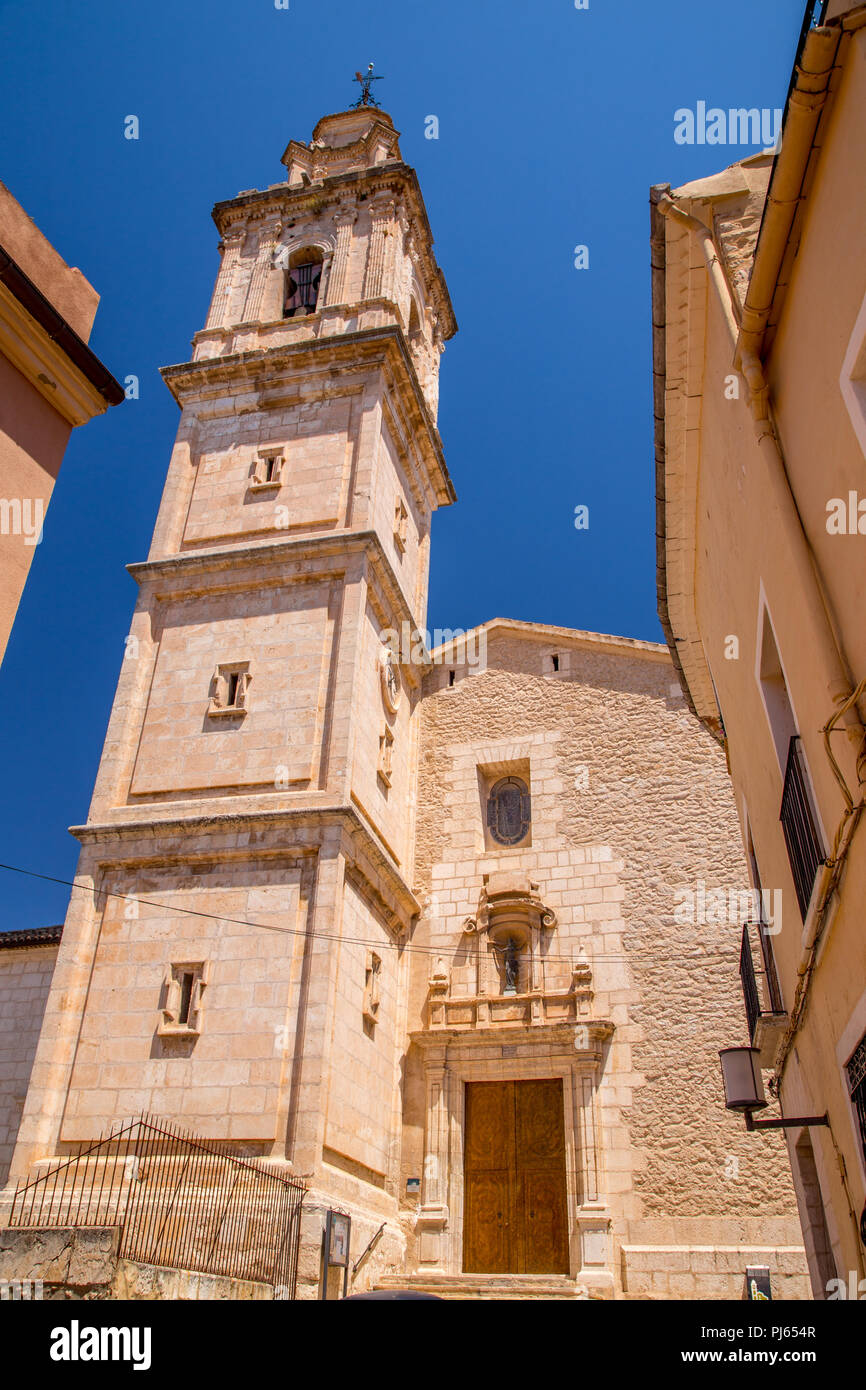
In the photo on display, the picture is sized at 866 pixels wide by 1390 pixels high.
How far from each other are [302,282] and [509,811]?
11.7m

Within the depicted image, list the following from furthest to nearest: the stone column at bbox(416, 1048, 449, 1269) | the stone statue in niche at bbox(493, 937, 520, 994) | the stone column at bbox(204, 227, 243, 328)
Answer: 1. the stone column at bbox(204, 227, 243, 328)
2. the stone statue in niche at bbox(493, 937, 520, 994)
3. the stone column at bbox(416, 1048, 449, 1269)

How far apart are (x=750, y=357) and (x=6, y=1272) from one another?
7.65 metres

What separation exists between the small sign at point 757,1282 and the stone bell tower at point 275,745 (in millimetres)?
4508

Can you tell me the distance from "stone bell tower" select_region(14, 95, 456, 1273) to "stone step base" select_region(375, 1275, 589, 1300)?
3.19 ft

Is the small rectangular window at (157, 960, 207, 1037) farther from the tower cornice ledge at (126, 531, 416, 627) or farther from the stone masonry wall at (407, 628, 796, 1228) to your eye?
the tower cornice ledge at (126, 531, 416, 627)

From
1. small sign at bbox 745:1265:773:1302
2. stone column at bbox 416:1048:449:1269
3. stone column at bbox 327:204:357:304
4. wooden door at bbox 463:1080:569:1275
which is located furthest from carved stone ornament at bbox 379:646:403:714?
small sign at bbox 745:1265:773:1302

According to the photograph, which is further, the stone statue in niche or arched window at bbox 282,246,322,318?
arched window at bbox 282,246,322,318

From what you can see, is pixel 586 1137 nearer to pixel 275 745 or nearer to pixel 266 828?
pixel 266 828

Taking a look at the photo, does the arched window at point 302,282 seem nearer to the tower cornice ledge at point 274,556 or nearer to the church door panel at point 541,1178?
the tower cornice ledge at point 274,556

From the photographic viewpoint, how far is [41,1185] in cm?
1130

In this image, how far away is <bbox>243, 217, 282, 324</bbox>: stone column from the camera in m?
19.5
